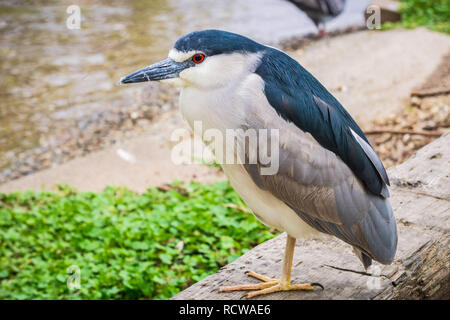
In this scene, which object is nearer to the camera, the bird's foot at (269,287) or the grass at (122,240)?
the bird's foot at (269,287)

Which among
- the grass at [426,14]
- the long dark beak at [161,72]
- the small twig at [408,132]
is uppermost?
the long dark beak at [161,72]

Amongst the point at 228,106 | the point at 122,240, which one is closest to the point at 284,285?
the point at 228,106

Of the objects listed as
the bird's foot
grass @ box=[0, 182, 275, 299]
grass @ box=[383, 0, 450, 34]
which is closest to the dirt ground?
grass @ box=[383, 0, 450, 34]

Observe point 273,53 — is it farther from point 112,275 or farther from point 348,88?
point 348,88

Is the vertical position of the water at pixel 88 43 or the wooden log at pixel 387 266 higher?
the wooden log at pixel 387 266

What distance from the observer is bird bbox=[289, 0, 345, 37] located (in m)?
8.20

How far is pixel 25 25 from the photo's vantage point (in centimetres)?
1113

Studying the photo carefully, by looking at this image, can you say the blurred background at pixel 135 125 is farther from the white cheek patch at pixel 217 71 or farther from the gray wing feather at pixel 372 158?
the white cheek patch at pixel 217 71

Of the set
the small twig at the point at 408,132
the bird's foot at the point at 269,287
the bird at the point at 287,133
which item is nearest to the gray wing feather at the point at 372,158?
the bird at the point at 287,133

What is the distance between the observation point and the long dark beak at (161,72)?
2.31m

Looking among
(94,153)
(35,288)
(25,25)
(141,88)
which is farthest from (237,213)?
(25,25)

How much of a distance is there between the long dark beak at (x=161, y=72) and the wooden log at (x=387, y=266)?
101cm
